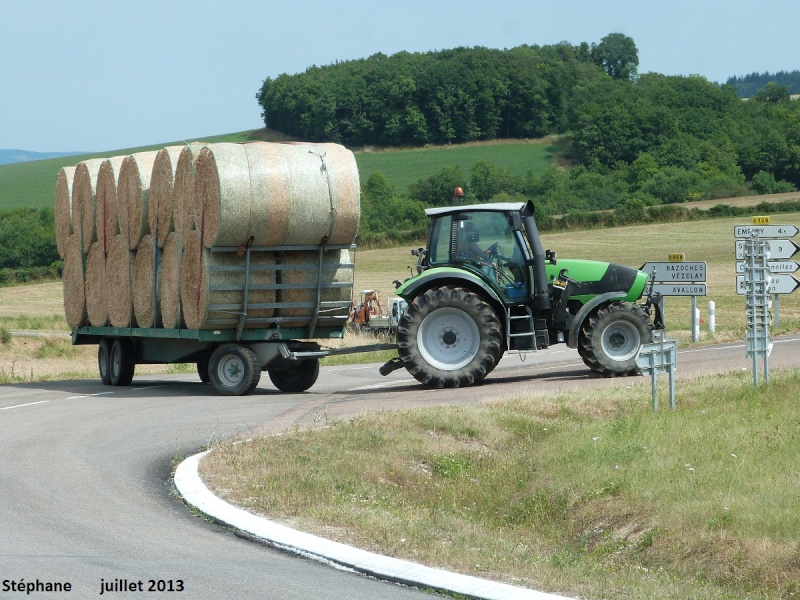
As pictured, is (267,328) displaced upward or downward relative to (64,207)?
downward

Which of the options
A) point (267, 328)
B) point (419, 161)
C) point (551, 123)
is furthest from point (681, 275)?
point (551, 123)

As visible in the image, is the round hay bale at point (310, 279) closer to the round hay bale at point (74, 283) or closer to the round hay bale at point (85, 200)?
the round hay bale at point (85, 200)

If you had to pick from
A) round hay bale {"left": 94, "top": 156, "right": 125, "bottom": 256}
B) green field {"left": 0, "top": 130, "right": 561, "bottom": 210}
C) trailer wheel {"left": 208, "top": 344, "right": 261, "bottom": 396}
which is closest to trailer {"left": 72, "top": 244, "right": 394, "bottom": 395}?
trailer wheel {"left": 208, "top": 344, "right": 261, "bottom": 396}

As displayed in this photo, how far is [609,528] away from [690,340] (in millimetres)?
15602

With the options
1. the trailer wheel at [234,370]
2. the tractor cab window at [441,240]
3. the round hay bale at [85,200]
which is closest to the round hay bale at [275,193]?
the tractor cab window at [441,240]

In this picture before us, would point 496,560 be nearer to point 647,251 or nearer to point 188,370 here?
point 188,370

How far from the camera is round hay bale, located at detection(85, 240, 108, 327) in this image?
60.8ft

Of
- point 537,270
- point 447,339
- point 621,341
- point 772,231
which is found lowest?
point 621,341

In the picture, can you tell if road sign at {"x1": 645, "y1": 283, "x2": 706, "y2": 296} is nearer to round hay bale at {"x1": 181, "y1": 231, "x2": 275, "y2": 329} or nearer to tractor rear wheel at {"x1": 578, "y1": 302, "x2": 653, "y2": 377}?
tractor rear wheel at {"x1": 578, "y1": 302, "x2": 653, "y2": 377}

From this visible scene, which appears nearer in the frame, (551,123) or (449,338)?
(449,338)

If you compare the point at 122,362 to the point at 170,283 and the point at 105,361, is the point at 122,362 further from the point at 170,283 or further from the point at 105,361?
the point at 170,283

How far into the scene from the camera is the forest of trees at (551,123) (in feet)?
225

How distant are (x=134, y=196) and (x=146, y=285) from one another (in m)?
1.30

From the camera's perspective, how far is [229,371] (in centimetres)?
1669
